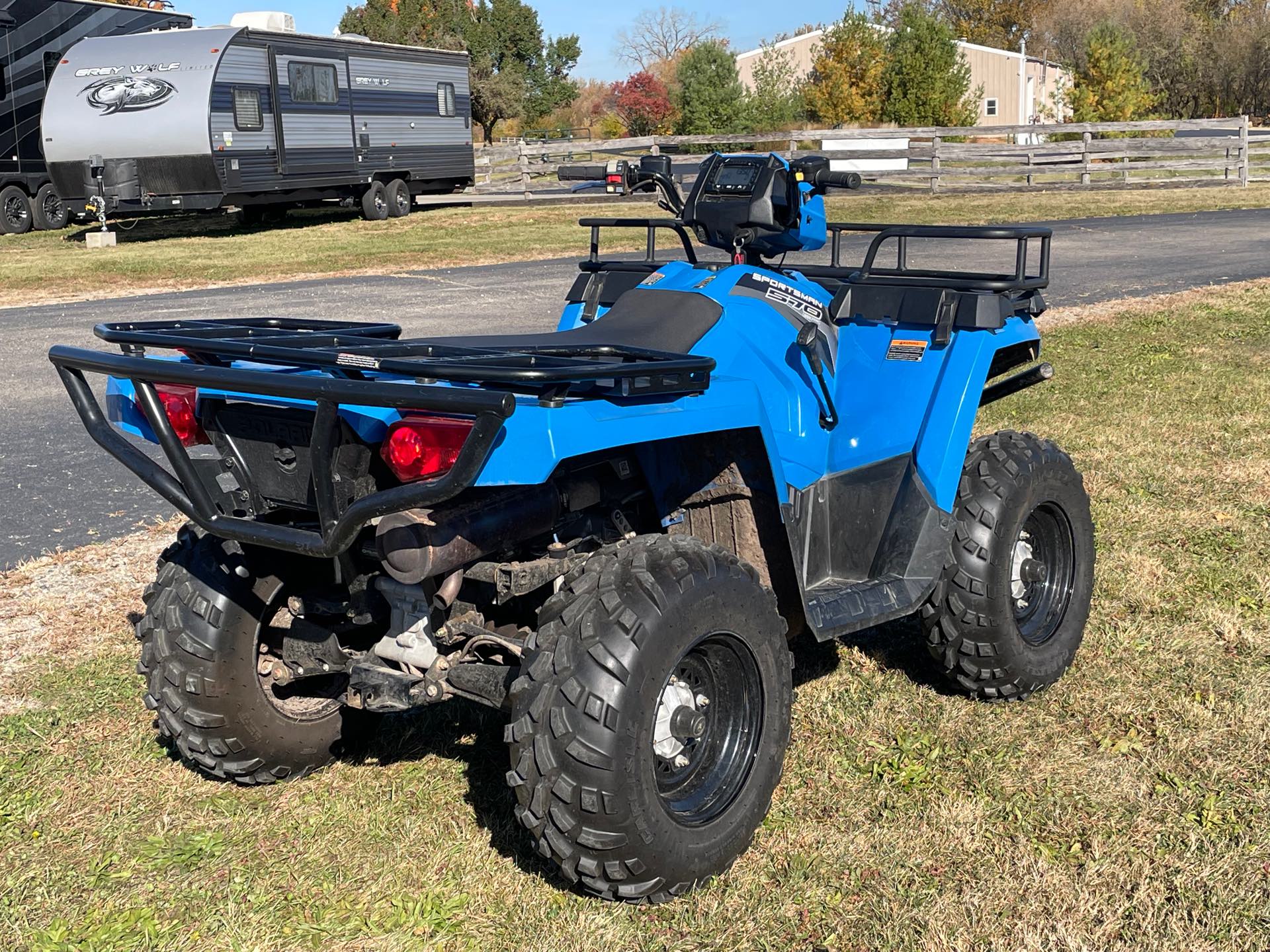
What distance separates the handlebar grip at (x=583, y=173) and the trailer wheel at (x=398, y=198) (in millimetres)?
22224

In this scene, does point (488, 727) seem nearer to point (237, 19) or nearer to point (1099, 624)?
point (1099, 624)

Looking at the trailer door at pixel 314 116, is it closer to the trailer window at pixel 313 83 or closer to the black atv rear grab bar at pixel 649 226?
the trailer window at pixel 313 83

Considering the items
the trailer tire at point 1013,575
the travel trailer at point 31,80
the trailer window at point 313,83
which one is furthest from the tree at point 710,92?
the trailer tire at point 1013,575

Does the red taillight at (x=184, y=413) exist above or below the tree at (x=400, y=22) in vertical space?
below

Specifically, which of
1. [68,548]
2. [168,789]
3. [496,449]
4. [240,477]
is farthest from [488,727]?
[68,548]

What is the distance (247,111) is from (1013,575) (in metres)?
19.5

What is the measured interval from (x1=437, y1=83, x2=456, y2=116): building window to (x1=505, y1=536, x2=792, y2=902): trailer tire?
25.2 meters

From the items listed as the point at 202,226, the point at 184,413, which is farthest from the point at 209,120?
the point at 184,413

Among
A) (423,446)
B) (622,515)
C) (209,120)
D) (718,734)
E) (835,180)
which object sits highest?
(209,120)

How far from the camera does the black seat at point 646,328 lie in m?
3.48

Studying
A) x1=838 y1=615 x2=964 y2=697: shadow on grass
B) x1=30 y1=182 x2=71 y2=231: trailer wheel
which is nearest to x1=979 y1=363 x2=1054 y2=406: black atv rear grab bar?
x1=838 y1=615 x2=964 y2=697: shadow on grass

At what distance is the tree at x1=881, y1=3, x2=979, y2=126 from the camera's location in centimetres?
4397

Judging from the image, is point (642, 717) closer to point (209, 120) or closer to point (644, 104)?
point (209, 120)

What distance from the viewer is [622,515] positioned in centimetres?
369
